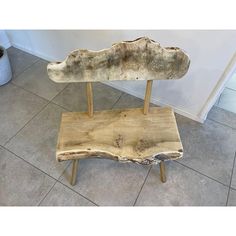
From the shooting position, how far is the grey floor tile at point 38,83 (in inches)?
62.9

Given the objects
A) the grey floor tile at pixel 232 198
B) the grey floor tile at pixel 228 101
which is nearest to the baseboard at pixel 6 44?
the grey floor tile at pixel 228 101

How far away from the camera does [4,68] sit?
1.56 m

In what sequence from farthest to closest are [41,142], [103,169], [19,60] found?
[19,60] < [41,142] < [103,169]

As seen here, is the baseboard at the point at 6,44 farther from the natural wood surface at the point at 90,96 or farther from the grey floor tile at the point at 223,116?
the grey floor tile at the point at 223,116

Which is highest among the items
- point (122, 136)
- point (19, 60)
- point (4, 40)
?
point (122, 136)

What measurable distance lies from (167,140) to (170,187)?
0.40 metres

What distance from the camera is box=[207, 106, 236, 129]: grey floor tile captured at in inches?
55.0

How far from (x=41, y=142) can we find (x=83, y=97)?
1.50 ft

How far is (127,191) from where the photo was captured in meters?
1.13

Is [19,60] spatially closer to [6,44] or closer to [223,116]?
[6,44]

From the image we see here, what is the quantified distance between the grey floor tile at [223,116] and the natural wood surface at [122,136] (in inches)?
23.9

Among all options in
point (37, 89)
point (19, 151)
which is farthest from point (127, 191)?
point (37, 89)

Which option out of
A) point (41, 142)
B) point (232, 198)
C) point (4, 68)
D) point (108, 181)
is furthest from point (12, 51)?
point (232, 198)
